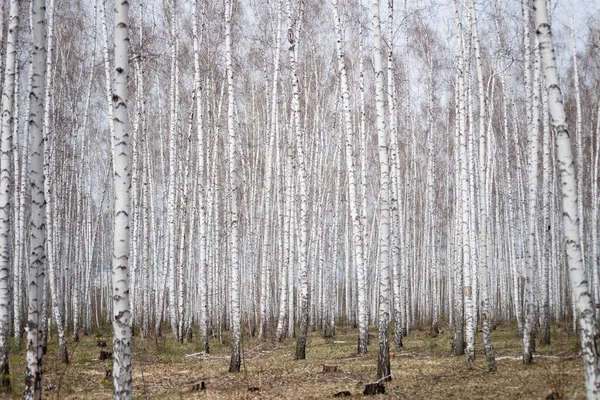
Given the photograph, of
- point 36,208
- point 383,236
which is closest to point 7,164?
point 36,208

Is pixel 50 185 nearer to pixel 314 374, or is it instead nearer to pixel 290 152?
pixel 290 152

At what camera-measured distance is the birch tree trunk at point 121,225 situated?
201 inches

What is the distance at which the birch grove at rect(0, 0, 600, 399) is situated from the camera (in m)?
5.85

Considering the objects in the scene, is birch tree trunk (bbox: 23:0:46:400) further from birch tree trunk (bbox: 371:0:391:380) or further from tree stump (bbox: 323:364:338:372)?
tree stump (bbox: 323:364:338:372)

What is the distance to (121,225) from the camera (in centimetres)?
530

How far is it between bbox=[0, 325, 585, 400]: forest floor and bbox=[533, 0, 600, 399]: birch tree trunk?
2.36 ft

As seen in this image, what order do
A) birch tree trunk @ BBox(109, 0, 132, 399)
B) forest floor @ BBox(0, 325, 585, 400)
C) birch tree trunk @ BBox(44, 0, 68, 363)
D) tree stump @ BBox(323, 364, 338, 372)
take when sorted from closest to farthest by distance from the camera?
birch tree trunk @ BBox(109, 0, 132, 399) < forest floor @ BBox(0, 325, 585, 400) < tree stump @ BBox(323, 364, 338, 372) < birch tree trunk @ BBox(44, 0, 68, 363)

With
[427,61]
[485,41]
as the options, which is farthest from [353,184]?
[485,41]

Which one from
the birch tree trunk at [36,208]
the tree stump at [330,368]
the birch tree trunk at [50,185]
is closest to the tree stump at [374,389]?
the tree stump at [330,368]

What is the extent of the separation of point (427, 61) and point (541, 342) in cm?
851

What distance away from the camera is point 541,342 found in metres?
12.8

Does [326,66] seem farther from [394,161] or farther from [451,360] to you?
[451,360]

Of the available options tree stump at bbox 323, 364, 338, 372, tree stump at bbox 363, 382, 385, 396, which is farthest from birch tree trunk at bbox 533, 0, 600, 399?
tree stump at bbox 323, 364, 338, 372

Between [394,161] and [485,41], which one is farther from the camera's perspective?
[485,41]
